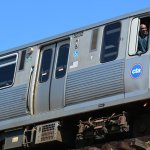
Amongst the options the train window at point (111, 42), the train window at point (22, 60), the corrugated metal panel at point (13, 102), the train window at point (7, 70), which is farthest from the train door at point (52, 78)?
the train window at point (111, 42)

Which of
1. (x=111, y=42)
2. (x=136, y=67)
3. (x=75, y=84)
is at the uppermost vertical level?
(x=111, y=42)

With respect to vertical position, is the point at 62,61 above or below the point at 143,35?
below

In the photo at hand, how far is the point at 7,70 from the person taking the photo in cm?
1409

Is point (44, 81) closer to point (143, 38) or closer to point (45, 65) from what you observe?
point (45, 65)

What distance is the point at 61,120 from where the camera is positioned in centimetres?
1262

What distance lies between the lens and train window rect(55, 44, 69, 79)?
1288 centimetres

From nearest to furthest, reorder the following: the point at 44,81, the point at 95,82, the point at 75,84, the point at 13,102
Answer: the point at 95,82 → the point at 75,84 → the point at 44,81 → the point at 13,102

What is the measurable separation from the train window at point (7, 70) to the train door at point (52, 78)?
926mm

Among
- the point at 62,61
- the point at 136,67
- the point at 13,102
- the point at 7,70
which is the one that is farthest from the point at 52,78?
the point at 136,67

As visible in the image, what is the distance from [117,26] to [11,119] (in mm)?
3406

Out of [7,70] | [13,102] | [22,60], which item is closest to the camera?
[13,102]

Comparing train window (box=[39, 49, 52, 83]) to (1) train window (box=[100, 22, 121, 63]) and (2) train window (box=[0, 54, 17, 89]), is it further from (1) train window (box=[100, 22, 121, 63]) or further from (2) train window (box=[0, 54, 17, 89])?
(1) train window (box=[100, 22, 121, 63])

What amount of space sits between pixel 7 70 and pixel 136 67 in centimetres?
380

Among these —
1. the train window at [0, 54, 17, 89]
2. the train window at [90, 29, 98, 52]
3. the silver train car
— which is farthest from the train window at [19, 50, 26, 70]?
the train window at [90, 29, 98, 52]
